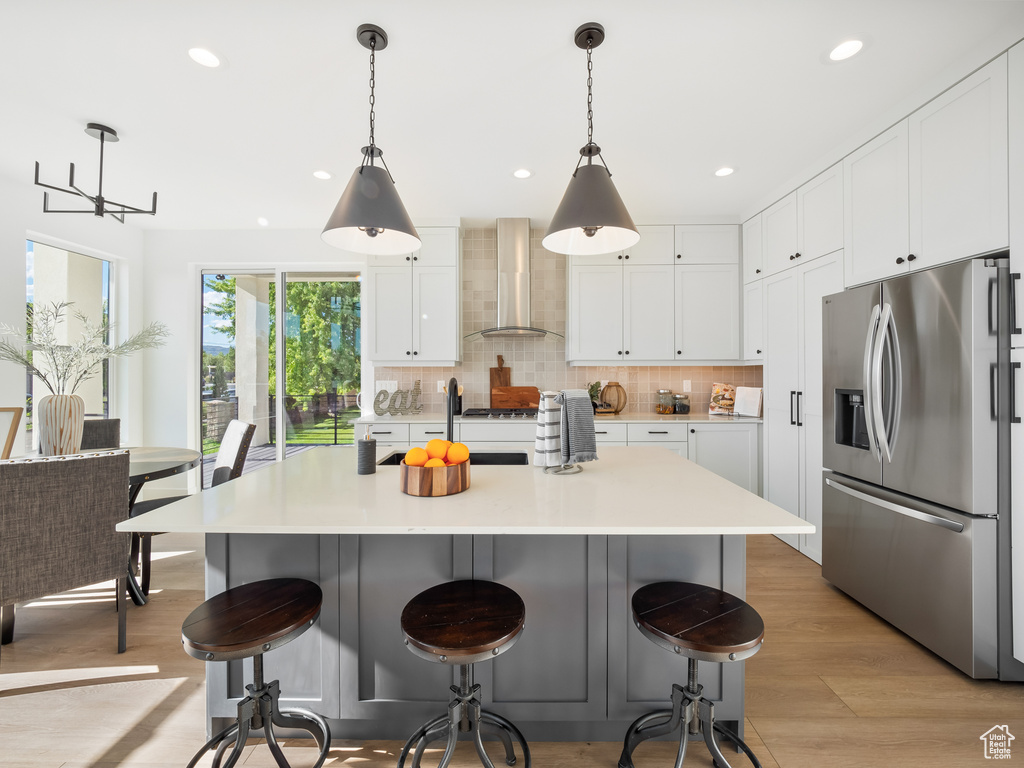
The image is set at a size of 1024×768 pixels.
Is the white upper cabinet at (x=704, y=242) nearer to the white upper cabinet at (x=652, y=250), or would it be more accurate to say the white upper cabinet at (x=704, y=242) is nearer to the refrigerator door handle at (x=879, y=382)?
the white upper cabinet at (x=652, y=250)

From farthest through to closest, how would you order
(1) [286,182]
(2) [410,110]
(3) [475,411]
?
1. (3) [475,411]
2. (1) [286,182]
3. (2) [410,110]

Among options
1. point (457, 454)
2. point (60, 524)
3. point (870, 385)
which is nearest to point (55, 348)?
point (60, 524)

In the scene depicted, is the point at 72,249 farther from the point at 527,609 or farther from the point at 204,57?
the point at 527,609

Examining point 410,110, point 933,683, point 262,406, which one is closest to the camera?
point 933,683

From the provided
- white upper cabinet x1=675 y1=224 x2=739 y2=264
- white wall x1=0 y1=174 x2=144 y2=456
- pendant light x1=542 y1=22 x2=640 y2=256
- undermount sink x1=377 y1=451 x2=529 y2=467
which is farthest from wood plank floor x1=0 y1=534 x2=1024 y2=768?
white upper cabinet x1=675 y1=224 x2=739 y2=264

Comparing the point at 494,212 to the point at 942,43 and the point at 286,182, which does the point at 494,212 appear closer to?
the point at 286,182

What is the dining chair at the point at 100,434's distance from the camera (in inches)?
122

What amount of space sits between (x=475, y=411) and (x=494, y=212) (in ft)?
5.60

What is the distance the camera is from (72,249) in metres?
3.75

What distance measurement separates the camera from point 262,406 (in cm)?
446

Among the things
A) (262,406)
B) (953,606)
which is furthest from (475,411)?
(953,606)

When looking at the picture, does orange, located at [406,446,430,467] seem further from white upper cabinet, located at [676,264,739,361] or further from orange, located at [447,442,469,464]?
white upper cabinet, located at [676,264,739,361]

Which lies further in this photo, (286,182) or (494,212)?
(494,212)

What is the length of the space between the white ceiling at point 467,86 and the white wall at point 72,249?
0.69ft
